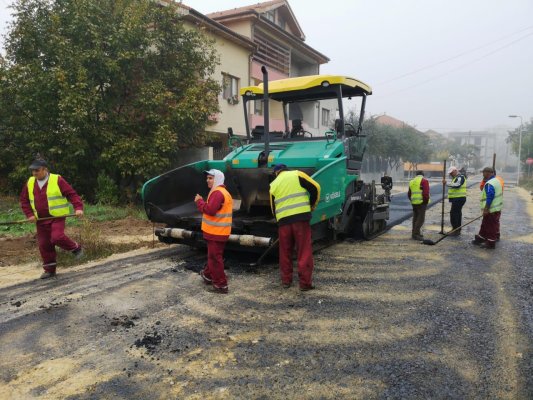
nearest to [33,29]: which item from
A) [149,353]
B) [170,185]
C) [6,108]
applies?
[6,108]

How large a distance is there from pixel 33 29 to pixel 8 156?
3685 mm

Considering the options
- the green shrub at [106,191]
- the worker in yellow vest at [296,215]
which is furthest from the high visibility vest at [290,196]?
the green shrub at [106,191]

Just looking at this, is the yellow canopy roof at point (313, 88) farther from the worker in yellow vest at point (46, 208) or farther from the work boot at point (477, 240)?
the worker in yellow vest at point (46, 208)

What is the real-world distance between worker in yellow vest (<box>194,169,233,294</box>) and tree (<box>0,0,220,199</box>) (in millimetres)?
6915

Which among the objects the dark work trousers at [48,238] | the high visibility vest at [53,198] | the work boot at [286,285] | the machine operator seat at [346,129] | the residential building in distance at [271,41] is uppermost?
the residential building in distance at [271,41]

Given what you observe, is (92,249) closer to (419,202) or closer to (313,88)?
(313,88)

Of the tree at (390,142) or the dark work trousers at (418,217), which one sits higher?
the tree at (390,142)

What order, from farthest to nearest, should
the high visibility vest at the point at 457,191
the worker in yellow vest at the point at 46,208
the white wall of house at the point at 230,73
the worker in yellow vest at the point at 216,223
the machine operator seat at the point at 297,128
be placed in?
the white wall of house at the point at 230,73
the high visibility vest at the point at 457,191
the machine operator seat at the point at 297,128
the worker in yellow vest at the point at 46,208
the worker in yellow vest at the point at 216,223

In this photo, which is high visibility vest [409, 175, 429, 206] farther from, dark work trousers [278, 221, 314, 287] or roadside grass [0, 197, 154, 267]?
roadside grass [0, 197, 154, 267]

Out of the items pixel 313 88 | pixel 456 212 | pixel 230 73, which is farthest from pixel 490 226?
pixel 230 73

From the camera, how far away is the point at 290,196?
178 inches

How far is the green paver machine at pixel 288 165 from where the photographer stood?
5309mm

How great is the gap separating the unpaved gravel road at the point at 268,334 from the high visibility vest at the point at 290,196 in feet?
3.01

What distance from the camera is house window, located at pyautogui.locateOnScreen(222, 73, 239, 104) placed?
15898 millimetres
